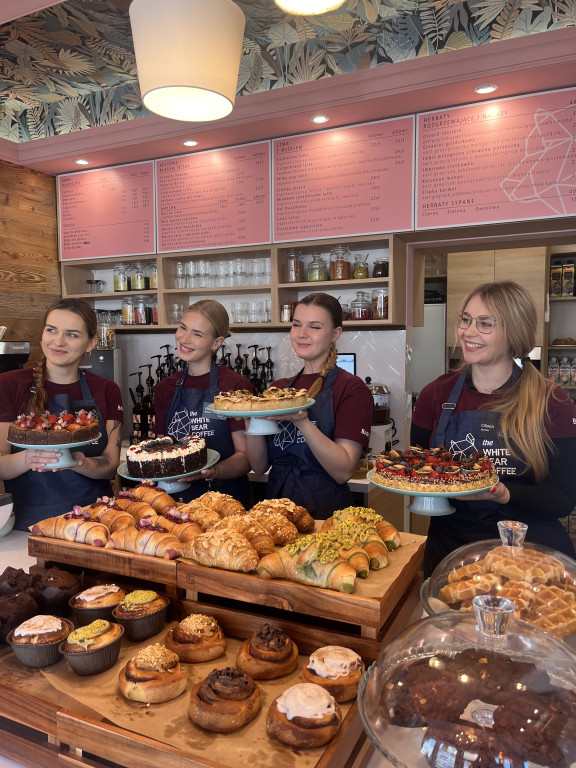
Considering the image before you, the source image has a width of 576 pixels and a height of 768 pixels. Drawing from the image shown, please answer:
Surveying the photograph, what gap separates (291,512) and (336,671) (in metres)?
0.54

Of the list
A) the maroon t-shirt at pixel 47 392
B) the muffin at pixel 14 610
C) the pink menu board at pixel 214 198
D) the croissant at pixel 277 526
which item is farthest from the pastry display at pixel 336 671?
the pink menu board at pixel 214 198

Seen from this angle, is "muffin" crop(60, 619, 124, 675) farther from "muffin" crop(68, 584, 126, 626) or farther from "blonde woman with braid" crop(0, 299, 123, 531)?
"blonde woman with braid" crop(0, 299, 123, 531)

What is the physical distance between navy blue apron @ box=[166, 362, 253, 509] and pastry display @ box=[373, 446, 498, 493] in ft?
3.01

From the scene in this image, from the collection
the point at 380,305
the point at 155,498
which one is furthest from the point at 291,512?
the point at 380,305

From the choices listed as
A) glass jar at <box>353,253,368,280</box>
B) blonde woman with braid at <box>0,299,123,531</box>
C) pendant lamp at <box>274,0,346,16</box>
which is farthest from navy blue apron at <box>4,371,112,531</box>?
glass jar at <box>353,253,368,280</box>

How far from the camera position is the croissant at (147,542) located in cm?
139

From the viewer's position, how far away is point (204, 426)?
2.72m

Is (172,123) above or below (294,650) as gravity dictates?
above

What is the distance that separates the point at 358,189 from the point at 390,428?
1.61m

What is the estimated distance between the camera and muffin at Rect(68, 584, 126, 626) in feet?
4.19

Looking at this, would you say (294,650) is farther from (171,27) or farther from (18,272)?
(18,272)

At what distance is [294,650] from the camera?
1.17 meters

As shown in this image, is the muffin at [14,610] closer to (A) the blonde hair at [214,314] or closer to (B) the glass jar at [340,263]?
(A) the blonde hair at [214,314]

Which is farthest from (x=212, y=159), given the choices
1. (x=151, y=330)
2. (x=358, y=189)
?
(x=151, y=330)
